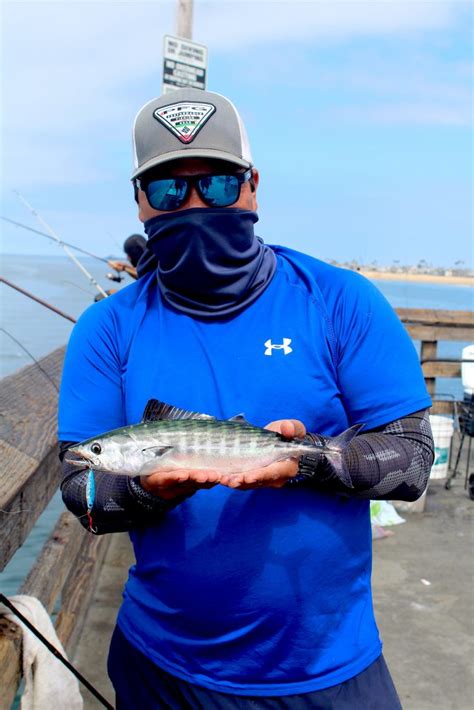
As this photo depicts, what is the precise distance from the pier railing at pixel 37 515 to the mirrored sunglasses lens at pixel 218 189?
1.07m

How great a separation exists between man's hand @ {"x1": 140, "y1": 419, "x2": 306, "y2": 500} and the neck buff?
0.44 metres

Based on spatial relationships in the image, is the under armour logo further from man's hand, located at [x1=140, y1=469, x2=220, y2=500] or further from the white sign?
the white sign

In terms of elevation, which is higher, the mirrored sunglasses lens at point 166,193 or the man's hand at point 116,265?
the mirrored sunglasses lens at point 166,193

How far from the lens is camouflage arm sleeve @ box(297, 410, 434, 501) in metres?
2.01

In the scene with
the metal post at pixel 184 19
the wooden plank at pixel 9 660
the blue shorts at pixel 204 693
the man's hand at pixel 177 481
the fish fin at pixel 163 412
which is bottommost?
the wooden plank at pixel 9 660

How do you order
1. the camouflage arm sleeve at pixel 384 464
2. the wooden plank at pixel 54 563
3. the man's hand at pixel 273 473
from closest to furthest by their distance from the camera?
the man's hand at pixel 273 473
the camouflage arm sleeve at pixel 384 464
the wooden plank at pixel 54 563

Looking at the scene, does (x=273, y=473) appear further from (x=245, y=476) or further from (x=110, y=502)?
(x=110, y=502)

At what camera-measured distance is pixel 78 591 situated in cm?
476

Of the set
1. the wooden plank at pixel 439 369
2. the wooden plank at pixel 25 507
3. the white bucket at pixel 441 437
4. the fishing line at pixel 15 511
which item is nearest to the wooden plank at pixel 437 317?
the wooden plank at pixel 439 369

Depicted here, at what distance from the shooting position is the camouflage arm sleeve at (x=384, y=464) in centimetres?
201

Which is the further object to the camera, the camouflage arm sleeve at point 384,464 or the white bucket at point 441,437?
the white bucket at point 441,437

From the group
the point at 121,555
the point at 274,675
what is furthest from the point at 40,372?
the point at 121,555

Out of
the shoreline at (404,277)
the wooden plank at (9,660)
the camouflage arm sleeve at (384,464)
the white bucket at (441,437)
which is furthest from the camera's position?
→ the shoreline at (404,277)

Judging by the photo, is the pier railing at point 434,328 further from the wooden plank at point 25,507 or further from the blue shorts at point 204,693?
the blue shorts at point 204,693
